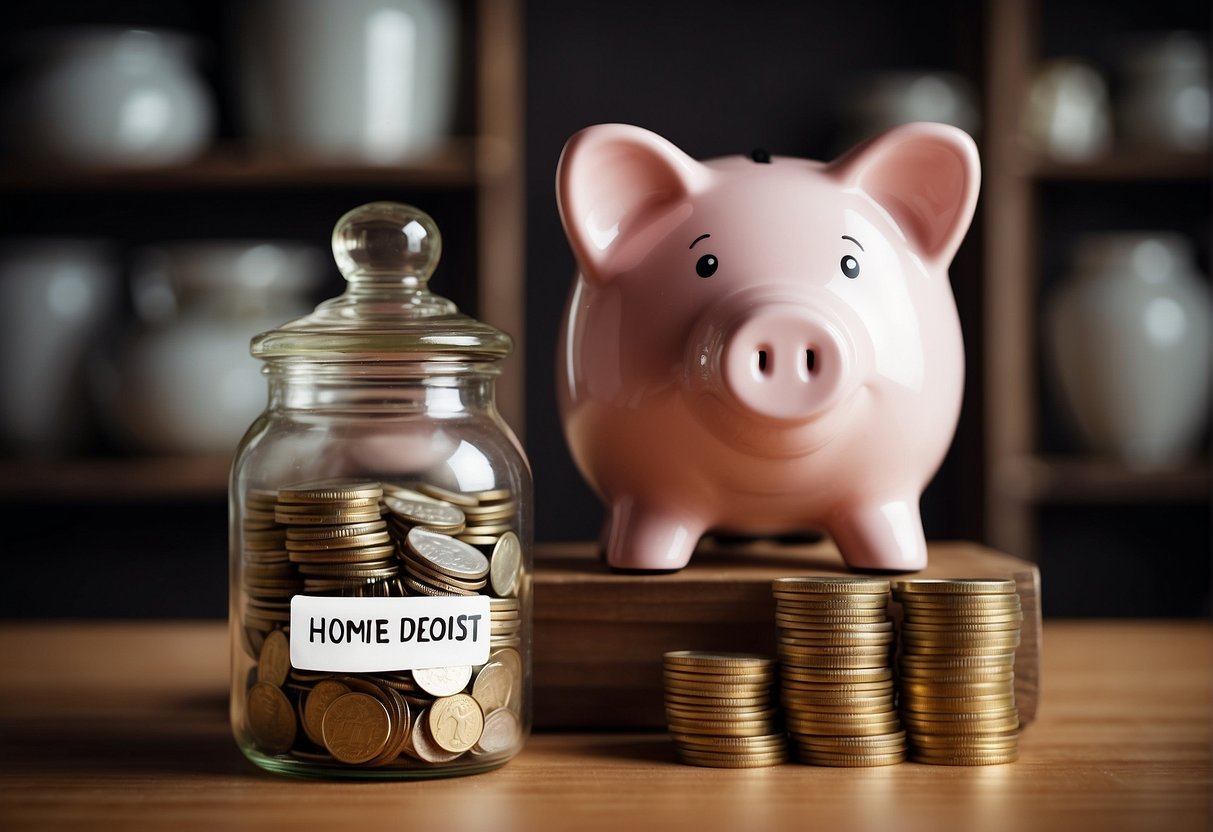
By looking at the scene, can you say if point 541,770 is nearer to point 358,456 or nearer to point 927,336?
point 358,456

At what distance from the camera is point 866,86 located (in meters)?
2.21

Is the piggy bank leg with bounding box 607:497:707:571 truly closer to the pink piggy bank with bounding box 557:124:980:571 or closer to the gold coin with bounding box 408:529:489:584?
the pink piggy bank with bounding box 557:124:980:571

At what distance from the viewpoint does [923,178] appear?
0.94m

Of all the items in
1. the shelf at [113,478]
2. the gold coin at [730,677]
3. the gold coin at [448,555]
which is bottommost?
the shelf at [113,478]

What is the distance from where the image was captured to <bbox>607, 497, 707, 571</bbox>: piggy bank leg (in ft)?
3.10

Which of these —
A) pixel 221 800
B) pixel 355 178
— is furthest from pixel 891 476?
pixel 355 178

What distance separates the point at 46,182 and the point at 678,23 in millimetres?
1129

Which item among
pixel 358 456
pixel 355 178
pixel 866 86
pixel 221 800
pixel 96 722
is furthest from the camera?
pixel 866 86

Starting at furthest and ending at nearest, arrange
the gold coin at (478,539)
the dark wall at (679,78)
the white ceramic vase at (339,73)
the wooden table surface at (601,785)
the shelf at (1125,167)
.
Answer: the dark wall at (679,78) < the shelf at (1125,167) < the white ceramic vase at (339,73) < the gold coin at (478,539) < the wooden table surface at (601,785)

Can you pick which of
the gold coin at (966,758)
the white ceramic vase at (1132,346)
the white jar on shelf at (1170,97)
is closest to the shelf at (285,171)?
the white ceramic vase at (1132,346)

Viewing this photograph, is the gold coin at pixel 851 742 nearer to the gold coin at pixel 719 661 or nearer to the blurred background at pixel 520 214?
the gold coin at pixel 719 661

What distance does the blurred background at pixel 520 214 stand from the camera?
2041 mm

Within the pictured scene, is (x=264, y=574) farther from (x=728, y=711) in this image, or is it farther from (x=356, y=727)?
(x=728, y=711)

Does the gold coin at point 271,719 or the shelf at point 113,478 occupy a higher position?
the gold coin at point 271,719
